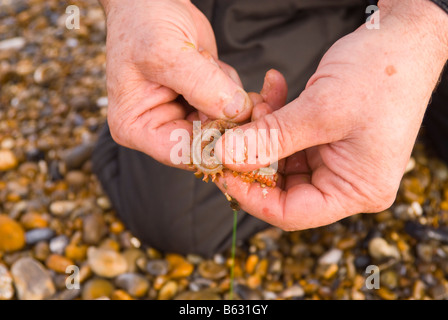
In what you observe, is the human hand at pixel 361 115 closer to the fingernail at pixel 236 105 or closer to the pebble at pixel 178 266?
the fingernail at pixel 236 105

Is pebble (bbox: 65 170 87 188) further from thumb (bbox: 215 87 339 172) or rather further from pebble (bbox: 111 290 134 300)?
thumb (bbox: 215 87 339 172)

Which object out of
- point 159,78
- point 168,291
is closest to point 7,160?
point 168,291

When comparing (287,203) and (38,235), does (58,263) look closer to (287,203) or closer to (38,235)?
(38,235)

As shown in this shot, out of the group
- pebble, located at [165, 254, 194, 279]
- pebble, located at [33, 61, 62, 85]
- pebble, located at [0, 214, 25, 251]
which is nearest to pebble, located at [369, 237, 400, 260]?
pebble, located at [165, 254, 194, 279]

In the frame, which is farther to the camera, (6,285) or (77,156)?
(77,156)
